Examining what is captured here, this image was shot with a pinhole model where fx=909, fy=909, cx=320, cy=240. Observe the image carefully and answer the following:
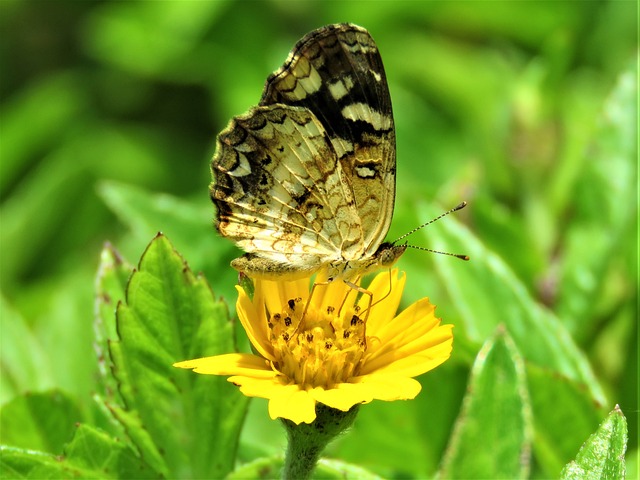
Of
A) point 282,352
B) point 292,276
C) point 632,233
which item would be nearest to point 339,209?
point 292,276

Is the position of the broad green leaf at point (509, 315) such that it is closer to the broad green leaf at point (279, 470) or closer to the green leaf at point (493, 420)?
the green leaf at point (493, 420)

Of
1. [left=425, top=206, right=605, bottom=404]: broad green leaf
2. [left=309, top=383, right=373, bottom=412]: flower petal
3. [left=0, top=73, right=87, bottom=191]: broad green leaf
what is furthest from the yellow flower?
[left=0, top=73, right=87, bottom=191]: broad green leaf

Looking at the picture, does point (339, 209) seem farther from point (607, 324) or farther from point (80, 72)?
point (80, 72)

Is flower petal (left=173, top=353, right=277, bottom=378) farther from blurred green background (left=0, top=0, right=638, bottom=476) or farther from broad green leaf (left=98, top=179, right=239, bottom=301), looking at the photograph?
broad green leaf (left=98, top=179, right=239, bottom=301)

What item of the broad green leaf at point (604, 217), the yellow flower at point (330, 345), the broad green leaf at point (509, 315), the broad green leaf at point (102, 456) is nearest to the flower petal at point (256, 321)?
the yellow flower at point (330, 345)

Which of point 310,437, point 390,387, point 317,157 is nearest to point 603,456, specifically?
point 390,387

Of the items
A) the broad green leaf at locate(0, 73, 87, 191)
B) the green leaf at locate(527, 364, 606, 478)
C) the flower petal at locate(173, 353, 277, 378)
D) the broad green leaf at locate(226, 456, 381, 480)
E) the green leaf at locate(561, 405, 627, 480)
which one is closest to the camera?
the green leaf at locate(561, 405, 627, 480)

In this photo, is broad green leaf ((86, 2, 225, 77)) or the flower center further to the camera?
broad green leaf ((86, 2, 225, 77))
